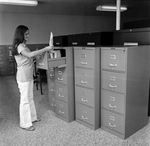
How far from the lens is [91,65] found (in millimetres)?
2182

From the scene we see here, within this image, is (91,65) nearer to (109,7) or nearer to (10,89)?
(10,89)

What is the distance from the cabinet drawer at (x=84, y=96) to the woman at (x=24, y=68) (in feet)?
2.10

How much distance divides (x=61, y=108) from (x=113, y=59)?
1.09 metres

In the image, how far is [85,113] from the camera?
7.75 feet

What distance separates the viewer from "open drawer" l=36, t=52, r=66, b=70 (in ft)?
7.17

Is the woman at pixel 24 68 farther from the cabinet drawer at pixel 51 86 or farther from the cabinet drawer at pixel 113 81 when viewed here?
the cabinet drawer at pixel 113 81

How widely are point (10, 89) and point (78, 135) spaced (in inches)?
115

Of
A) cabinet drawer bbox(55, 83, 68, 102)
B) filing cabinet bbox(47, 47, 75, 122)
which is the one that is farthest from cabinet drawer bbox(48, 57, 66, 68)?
cabinet drawer bbox(55, 83, 68, 102)

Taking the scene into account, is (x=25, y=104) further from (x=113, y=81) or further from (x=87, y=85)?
(x=113, y=81)

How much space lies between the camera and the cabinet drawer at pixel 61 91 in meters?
2.50

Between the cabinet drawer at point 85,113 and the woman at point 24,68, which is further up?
the woman at point 24,68

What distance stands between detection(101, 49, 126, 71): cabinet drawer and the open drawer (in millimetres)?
A: 540

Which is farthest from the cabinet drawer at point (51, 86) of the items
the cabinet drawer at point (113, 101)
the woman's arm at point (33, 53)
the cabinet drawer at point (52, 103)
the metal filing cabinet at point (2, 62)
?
the metal filing cabinet at point (2, 62)

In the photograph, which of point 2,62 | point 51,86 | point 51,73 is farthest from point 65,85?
point 2,62
